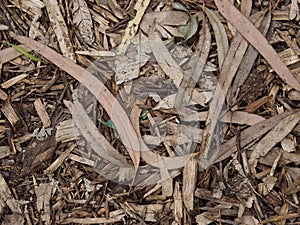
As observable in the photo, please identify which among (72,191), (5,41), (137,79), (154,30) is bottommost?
(72,191)

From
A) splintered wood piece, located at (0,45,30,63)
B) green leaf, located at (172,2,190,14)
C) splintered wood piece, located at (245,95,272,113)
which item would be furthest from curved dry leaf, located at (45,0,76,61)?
splintered wood piece, located at (245,95,272,113)

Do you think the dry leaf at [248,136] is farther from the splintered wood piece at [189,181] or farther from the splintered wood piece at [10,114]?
the splintered wood piece at [10,114]

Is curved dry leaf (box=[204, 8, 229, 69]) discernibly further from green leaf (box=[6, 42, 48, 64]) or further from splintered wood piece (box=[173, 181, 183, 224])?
A: green leaf (box=[6, 42, 48, 64])

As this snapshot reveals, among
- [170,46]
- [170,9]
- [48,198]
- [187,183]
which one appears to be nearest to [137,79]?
[170,46]

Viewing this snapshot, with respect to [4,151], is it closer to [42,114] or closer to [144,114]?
[42,114]

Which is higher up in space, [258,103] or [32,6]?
[32,6]

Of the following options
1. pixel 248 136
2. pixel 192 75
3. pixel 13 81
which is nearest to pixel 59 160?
pixel 13 81

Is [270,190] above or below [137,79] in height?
below

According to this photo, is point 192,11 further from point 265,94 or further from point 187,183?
Answer: point 187,183
